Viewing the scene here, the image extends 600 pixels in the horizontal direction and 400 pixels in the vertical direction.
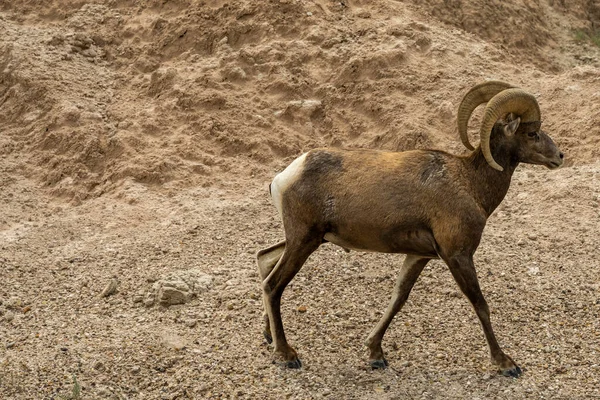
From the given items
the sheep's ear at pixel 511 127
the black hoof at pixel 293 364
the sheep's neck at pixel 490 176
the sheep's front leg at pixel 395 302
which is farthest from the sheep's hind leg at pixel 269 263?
the sheep's ear at pixel 511 127

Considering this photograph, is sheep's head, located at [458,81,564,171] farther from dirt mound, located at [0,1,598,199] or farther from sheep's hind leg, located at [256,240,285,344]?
dirt mound, located at [0,1,598,199]

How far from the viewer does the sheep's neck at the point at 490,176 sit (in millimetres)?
7301

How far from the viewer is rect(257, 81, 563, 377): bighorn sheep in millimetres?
7059

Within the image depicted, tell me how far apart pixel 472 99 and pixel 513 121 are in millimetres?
418

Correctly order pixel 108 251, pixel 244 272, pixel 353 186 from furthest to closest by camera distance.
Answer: pixel 108 251
pixel 244 272
pixel 353 186

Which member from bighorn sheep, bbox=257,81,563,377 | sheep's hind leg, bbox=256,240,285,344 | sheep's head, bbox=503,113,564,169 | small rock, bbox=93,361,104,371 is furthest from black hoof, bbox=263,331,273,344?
sheep's head, bbox=503,113,564,169

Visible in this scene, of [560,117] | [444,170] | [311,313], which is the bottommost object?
[560,117]

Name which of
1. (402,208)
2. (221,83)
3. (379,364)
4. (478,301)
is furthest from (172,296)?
(221,83)

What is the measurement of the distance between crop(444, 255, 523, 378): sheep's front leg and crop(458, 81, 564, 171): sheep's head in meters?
0.84

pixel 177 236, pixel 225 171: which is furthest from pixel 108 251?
pixel 225 171

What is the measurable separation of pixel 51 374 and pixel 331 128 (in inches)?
243

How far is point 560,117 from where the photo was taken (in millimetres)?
12359

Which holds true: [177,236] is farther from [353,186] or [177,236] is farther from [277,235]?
[353,186]

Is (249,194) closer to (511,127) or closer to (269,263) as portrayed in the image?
(269,263)
